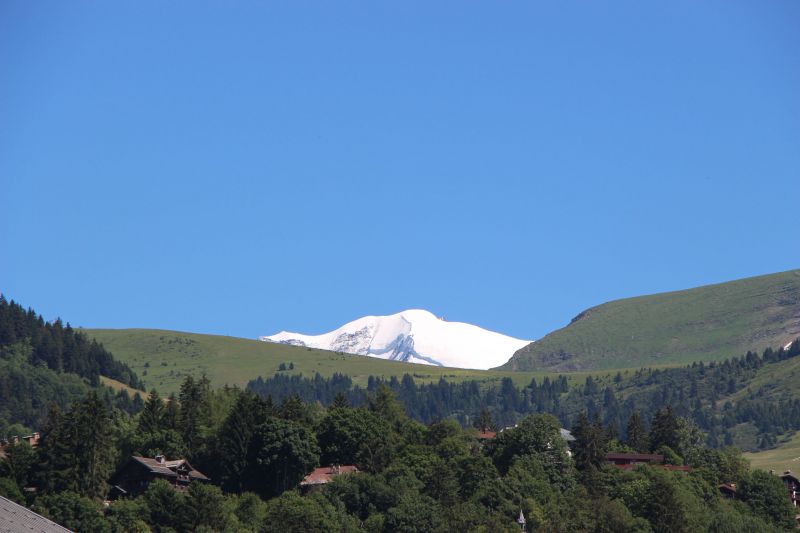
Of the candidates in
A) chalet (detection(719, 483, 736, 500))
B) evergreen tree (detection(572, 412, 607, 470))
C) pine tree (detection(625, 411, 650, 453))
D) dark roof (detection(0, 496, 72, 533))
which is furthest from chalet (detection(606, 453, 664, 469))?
dark roof (detection(0, 496, 72, 533))

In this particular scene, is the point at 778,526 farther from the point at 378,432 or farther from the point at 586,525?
the point at 378,432

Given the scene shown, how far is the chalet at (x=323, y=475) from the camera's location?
445 feet

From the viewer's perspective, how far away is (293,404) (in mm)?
153625

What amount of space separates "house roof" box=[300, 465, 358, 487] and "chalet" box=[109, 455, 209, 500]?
9.44 m

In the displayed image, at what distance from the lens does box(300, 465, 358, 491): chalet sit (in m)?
136

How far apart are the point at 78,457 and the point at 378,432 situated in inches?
1395

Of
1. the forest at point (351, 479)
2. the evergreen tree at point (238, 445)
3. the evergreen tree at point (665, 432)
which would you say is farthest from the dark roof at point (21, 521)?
the evergreen tree at point (665, 432)

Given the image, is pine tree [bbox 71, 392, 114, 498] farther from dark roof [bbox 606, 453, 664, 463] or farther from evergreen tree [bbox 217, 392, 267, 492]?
dark roof [bbox 606, 453, 664, 463]

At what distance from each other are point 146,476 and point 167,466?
304 cm

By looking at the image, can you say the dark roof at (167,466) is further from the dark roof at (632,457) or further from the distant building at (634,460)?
the dark roof at (632,457)

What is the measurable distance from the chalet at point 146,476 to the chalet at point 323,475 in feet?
30.1

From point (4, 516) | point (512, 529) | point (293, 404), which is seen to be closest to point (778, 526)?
point (512, 529)

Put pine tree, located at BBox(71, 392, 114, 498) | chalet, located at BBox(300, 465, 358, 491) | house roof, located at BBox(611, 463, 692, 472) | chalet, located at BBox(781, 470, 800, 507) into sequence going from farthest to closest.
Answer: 1. chalet, located at BBox(781, 470, 800, 507)
2. house roof, located at BBox(611, 463, 692, 472)
3. chalet, located at BBox(300, 465, 358, 491)
4. pine tree, located at BBox(71, 392, 114, 498)

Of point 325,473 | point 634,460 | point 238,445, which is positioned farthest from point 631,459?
point 238,445
